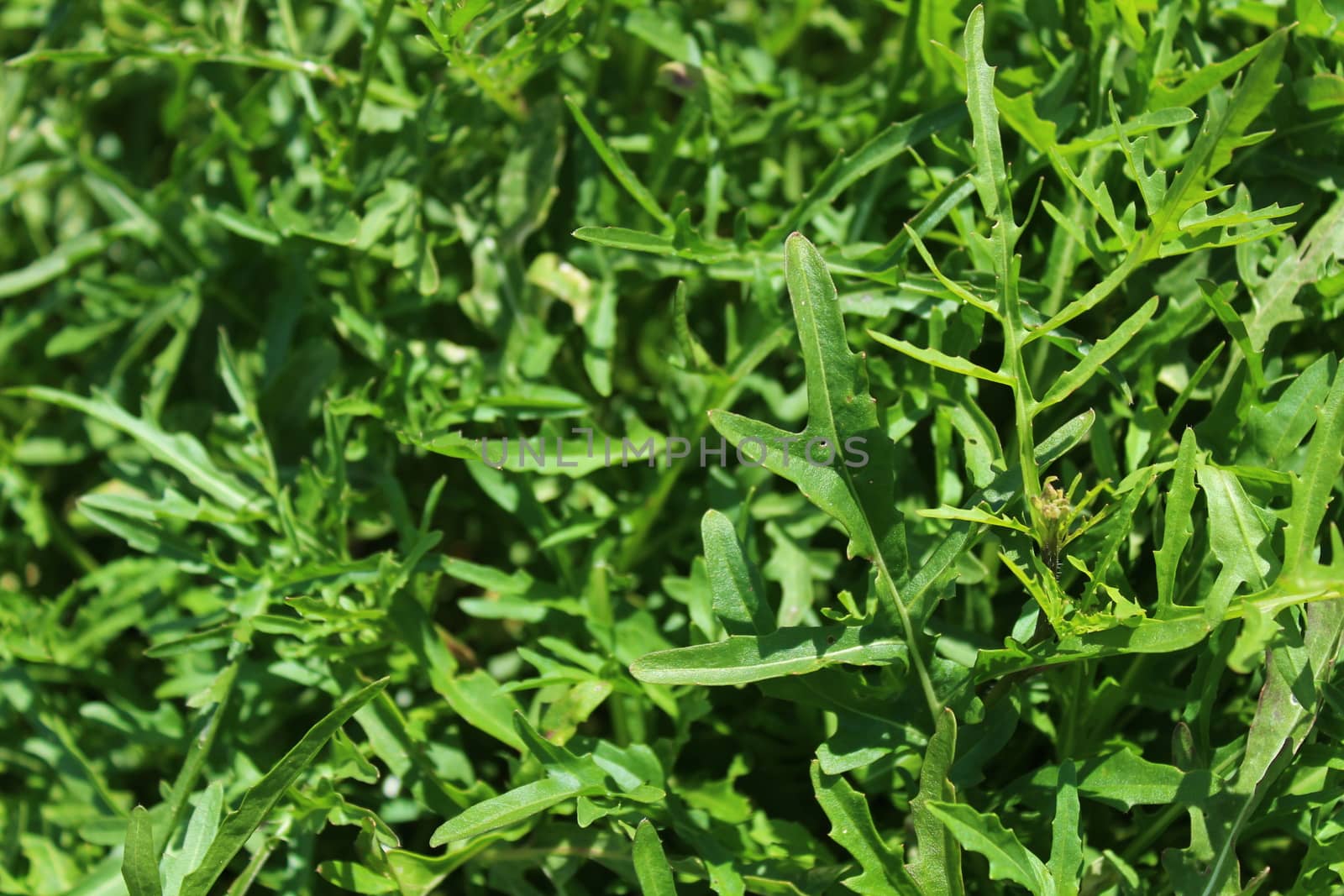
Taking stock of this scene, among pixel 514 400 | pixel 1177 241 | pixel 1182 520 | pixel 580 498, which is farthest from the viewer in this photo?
pixel 580 498

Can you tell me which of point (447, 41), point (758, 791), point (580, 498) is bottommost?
point (758, 791)

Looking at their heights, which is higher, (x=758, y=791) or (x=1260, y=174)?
(x=1260, y=174)

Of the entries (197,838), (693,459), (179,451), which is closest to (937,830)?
(693,459)

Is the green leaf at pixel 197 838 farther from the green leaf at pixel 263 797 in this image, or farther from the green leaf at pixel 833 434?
the green leaf at pixel 833 434

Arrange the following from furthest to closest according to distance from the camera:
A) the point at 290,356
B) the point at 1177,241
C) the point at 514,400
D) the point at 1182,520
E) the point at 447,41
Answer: the point at 290,356, the point at 514,400, the point at 447,41, the point at 1177,241, the point at 1182,520

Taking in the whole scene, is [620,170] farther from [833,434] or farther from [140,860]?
[140,860]

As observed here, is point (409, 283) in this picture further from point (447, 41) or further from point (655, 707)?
point (655, 707)

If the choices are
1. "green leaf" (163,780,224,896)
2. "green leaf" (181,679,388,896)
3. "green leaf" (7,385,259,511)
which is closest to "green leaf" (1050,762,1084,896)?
"green leaf" (181,679,388,896)

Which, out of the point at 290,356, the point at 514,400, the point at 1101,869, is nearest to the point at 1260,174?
the point at 1101,869
